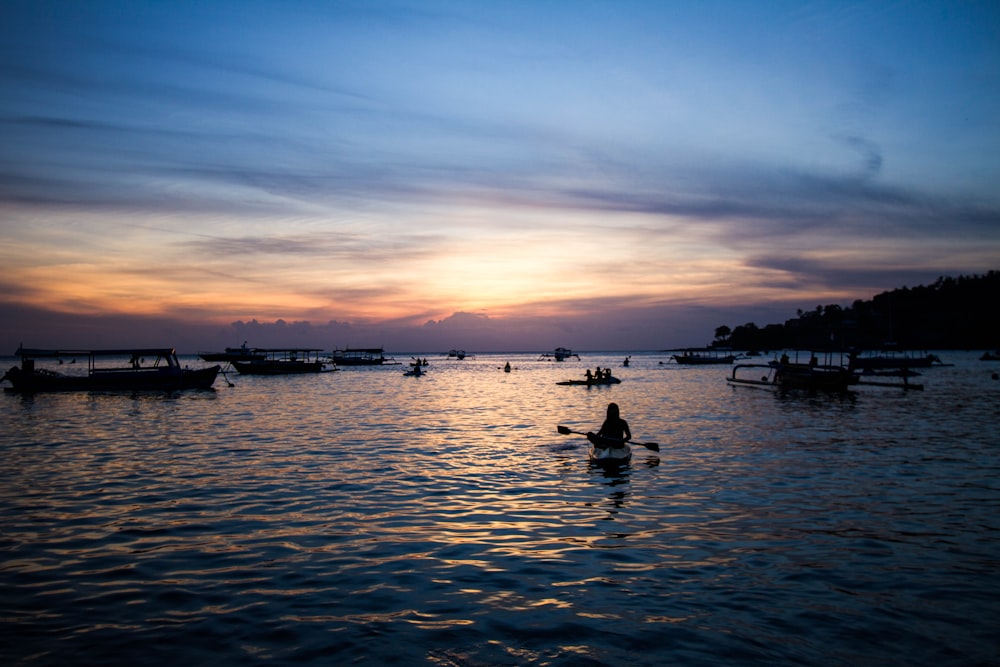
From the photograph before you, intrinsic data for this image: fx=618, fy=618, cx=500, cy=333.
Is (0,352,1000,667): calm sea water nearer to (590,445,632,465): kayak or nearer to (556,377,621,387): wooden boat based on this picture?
(590,445,632,465): kayak

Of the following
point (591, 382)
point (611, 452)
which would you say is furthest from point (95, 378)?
point (611, 452)

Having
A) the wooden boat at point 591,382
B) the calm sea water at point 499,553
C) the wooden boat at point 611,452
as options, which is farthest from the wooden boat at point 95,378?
the wooden boat at point 611,452

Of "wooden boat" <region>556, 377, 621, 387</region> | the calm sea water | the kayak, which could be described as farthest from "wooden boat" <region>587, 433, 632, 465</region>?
"wooden boat" <region>556, 377, 621, 387</region>

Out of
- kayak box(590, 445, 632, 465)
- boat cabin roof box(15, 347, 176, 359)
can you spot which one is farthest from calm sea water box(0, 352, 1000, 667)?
boat cabin roof box(15, 347, 176, 359)

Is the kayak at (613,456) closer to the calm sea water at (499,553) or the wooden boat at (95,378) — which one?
the calm sea water at (499,553)

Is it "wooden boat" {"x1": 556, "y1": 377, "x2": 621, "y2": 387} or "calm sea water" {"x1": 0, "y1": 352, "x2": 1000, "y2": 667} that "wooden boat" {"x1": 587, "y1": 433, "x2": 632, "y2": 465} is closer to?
"calm sea water" {"x1": 0, "y1": 352, "x2": 1000, "y2": 667}

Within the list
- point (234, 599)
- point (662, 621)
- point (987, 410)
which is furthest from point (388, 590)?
point (987, 410)

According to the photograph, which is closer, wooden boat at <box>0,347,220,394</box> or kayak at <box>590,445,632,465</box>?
kayak at <box>590,445,632,465</box>

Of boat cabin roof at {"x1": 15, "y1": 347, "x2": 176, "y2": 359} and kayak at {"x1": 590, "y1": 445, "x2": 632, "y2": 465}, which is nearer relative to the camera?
kayak at {"x1": 590, "y1": 445, "x2": 632, "y2": 465}

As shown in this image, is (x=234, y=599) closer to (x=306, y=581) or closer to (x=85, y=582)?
(x=306, y=581)

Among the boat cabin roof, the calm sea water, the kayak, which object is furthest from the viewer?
the boat cabin roof

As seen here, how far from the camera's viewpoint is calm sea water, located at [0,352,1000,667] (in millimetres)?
7891

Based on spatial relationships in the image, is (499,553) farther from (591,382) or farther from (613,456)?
(591,382)

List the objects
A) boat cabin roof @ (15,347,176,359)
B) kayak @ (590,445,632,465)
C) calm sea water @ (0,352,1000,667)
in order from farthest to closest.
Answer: boat cabin roof @ (15,347,176,359) → kayak @ (590,445,632,465) → calm sea water @ (0,352,1000,667)
